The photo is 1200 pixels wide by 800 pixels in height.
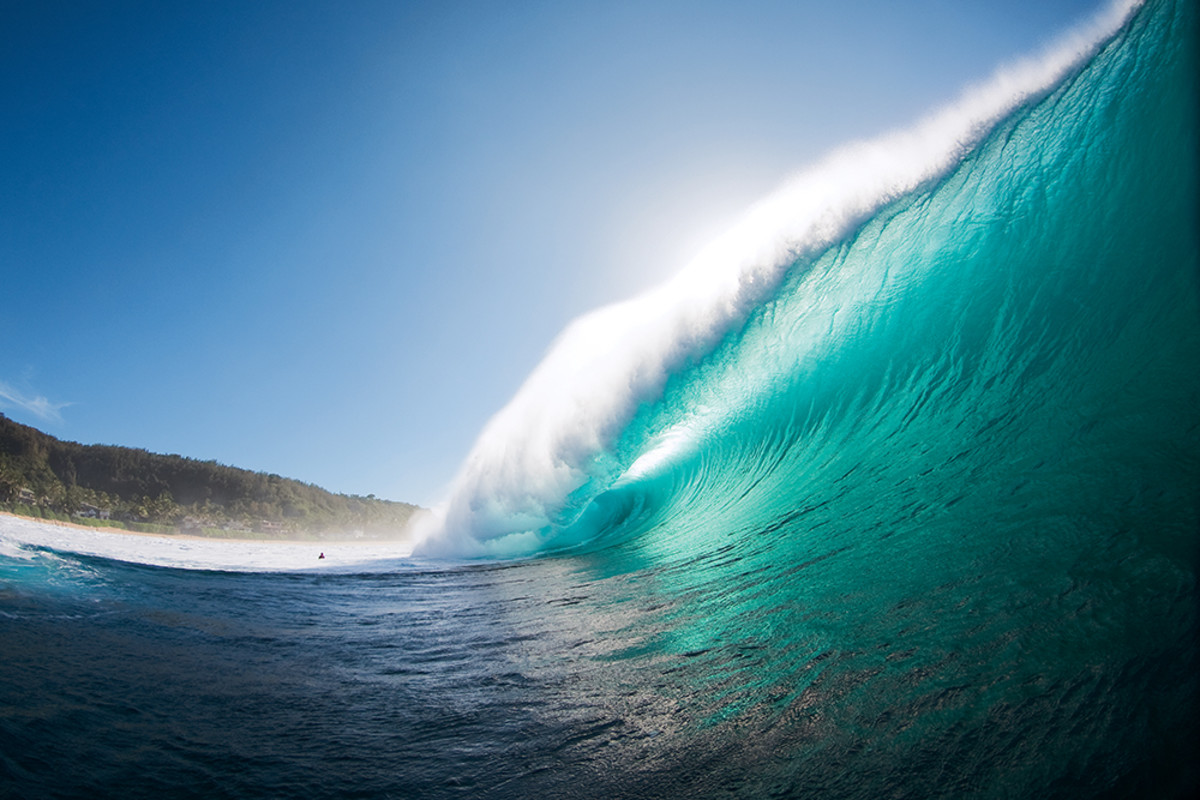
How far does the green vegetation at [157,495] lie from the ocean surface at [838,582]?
6492 centimetres

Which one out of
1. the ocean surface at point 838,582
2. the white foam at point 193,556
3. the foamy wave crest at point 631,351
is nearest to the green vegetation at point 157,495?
the white foam at point 193,556

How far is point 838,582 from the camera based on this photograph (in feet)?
10.2

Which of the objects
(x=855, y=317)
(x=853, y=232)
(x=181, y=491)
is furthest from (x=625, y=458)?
(x=181, y=491)

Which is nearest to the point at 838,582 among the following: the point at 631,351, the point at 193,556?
the point at 631,351

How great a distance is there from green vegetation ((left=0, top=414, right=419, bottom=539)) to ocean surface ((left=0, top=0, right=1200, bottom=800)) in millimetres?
64921

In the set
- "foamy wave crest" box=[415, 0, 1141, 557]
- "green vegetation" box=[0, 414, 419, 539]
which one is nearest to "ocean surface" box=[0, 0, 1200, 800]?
"foamy wave crest" box=[415, 0, 1141, 557]

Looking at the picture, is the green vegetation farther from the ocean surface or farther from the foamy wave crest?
the ocean surface

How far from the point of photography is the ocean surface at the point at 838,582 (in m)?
→ 1.53

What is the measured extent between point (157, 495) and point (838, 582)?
9034 cm

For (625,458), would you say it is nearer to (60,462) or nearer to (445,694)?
(445,694)

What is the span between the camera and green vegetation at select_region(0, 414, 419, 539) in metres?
52.2

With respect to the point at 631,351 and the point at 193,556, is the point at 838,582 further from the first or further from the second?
the point at 193,556

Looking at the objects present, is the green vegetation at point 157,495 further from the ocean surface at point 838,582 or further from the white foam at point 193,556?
the ocean surface at point 838,582

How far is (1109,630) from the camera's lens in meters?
1.85
